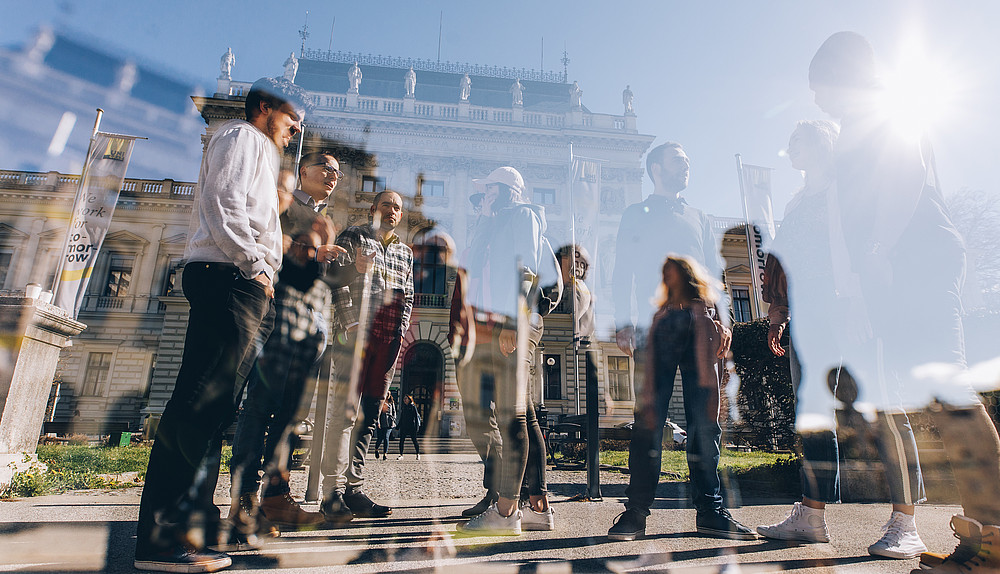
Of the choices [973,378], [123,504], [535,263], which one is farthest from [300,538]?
[973,378]

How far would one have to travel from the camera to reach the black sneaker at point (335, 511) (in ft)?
7.21

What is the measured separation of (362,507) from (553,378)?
59.6 ft

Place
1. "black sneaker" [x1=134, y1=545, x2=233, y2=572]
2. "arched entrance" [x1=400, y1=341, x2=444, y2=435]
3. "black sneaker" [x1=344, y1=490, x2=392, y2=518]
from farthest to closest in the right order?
"arched entrance" [x1=400, y1=341, x2=444, y2=435] < "black sneaker" [x1=344, y1=490, x2=392, y2=518] < "black sneaker" [x1=134, y1=545, x2=233, y2=572]

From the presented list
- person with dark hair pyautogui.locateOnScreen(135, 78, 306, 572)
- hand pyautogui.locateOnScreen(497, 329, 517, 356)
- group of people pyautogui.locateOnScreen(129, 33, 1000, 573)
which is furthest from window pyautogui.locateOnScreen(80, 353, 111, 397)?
hand pyautogui.locateOnScreen(497, 329, 517, 356)

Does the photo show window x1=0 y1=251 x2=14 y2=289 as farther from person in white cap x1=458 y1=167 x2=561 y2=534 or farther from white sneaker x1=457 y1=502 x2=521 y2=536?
white sneaker x1=457 y1=502 x2=521 y2=536

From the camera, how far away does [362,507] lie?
2.43 meters

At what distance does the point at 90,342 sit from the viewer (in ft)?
68.4

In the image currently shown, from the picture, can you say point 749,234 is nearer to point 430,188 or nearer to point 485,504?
point 430,188

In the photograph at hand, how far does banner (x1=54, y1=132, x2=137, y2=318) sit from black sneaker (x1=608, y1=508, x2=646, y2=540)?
11.8m

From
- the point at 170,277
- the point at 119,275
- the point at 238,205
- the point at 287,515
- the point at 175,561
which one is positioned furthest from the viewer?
the point at 119,275

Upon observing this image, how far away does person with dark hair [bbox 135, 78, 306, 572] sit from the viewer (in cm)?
133

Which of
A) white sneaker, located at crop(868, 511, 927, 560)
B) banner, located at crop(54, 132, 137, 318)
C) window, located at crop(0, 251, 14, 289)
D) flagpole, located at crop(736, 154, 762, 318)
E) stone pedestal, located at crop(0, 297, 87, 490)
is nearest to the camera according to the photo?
white sneaker, located at crop(868, 511, 927, 560)

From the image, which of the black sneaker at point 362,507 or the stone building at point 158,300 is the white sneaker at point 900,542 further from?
the stone building at point 158,300

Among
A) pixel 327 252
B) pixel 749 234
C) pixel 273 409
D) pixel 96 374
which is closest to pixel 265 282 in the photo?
pixel 327 252
